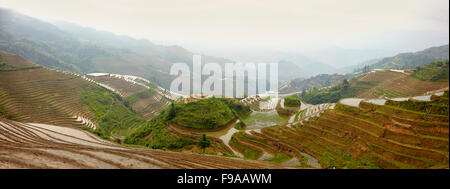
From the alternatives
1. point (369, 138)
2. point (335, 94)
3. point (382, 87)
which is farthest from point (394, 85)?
point (369, 138)

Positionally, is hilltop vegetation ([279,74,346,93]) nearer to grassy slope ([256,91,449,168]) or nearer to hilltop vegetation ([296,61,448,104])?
hilltop vegetation ([296,61,448,104])

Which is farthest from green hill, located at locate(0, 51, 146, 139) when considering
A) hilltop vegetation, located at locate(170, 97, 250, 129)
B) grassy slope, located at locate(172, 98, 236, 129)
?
grassy slope, located at locate(172, 98, 236, 129)

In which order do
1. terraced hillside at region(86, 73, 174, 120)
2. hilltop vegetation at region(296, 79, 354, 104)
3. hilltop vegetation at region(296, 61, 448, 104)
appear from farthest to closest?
hilltop vegetation at region(296, 79, 354, 104) < terraced hillside at region(86, 73, 174, 120) < hilltop vegetation at region(296, 61, 448, 104)

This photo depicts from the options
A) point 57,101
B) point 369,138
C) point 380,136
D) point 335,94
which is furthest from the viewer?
point 335,94

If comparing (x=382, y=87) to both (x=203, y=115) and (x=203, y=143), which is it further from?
(x=203, y=143)

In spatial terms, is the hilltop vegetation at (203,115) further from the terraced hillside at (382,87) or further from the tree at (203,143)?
the terraced hillside at (382,87)
